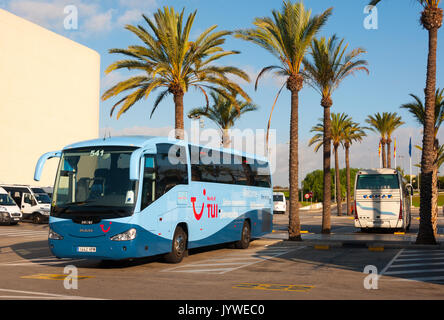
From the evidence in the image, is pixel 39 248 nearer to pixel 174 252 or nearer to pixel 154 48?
pixel 174 252

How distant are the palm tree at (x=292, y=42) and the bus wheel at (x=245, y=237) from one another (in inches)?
99.6

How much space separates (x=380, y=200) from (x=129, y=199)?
19.4 meters

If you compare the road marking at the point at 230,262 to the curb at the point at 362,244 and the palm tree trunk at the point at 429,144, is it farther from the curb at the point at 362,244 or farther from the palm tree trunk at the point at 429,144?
the palm tree trunk at the point at 429,144

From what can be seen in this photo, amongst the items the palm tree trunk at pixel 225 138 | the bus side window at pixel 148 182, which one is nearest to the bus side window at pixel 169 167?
the bus side window at pixel 148 182

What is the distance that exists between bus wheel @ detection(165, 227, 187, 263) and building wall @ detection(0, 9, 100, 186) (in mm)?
43905

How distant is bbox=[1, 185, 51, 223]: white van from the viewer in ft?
123

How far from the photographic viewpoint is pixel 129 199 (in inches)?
525

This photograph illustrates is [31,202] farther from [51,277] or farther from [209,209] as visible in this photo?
[51,277]

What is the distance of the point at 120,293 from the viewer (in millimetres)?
9836

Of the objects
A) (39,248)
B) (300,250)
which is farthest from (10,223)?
(300,250)

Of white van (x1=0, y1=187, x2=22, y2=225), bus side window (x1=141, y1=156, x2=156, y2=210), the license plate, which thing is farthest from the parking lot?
white van (x1=0, y1=187, x2=22, y2=225)

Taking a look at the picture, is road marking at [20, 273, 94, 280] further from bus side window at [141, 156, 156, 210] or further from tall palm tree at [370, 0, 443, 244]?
tall palm tree at [370, 0, 443, 244]

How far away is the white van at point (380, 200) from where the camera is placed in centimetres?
2919
